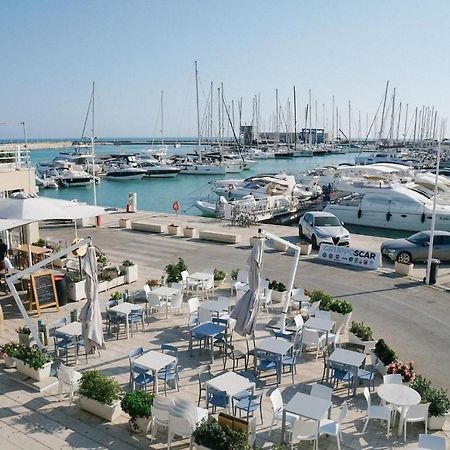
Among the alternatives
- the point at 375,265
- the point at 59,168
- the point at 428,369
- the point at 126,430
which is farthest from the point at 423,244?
the point at 59,168

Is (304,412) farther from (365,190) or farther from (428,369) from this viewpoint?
(365,190)

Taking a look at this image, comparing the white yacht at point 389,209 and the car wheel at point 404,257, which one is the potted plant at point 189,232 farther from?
the white yacht at point 389,209

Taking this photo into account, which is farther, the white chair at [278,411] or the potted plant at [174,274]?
the potted plant at [174,274]

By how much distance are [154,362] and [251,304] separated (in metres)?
2.65

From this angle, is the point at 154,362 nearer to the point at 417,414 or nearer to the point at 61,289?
the point at 417,414

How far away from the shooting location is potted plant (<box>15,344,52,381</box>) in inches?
411

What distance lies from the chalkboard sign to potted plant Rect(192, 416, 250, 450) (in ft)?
28.2

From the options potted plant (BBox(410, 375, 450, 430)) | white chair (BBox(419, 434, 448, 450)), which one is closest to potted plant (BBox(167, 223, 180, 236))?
potted plant (BBox(410, 375, 450, 430))

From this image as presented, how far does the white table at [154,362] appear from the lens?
9.87 metres

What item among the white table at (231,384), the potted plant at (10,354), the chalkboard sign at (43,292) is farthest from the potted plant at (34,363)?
the chalkboard sign at (43,292)

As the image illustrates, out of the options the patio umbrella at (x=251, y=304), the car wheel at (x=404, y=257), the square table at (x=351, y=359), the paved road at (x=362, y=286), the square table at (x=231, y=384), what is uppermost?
the patio umbrella at (x=251, y=304)

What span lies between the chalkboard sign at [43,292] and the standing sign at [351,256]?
11.6 metres

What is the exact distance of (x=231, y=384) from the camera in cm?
923

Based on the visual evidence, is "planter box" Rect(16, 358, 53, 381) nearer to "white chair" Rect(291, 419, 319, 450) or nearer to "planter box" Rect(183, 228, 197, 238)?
"white chair" Rect(291, 419, 319, 450)
